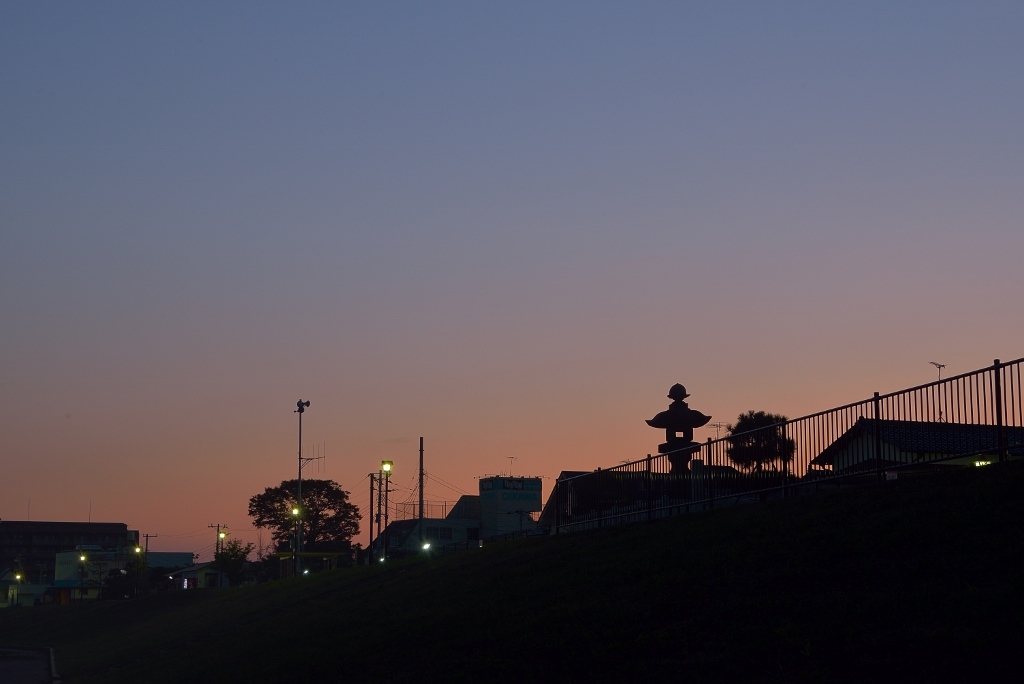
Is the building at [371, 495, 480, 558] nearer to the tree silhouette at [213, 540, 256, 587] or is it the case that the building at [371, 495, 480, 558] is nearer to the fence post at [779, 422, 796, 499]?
the tree silhouette at [213, 540, 256, 587]

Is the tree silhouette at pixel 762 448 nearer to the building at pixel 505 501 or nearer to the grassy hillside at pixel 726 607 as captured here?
the grassy hillside at pixel 726 607

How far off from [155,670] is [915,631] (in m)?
21.2

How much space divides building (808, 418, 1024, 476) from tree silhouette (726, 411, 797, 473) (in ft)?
2.74

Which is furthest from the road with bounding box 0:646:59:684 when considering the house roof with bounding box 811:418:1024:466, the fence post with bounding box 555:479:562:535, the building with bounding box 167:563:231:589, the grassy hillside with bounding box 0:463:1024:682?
the building with bounding box 167:563:231:589

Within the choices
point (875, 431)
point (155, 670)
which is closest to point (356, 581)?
point (155, 670)

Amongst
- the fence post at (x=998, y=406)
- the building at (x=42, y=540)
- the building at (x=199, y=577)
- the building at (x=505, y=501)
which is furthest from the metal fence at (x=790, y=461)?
the building at (x=42, y=540)

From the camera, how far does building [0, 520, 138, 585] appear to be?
18075cm

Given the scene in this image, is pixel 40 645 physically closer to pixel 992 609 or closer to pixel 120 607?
pixel 120 607

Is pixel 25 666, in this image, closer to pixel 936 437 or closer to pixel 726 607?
pixel 726 607

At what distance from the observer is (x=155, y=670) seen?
2639 centimetres

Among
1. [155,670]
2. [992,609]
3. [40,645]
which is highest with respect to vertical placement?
[992,609]

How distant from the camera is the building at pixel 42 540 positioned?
7116 inches

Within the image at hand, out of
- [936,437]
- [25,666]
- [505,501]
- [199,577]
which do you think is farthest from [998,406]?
[199,577]

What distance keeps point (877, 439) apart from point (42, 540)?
18763 cm
